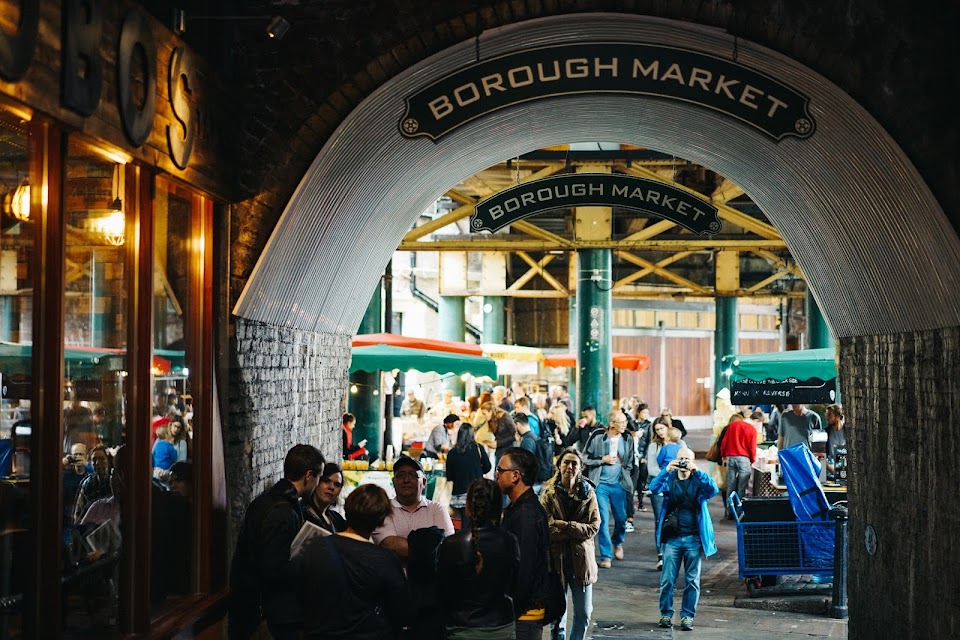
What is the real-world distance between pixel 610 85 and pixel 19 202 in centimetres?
443

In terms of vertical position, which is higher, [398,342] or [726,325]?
[726,325]

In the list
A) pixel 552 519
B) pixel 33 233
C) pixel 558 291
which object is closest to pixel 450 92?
pixel 552 519

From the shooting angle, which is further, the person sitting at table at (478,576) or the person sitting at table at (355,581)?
the person sitting at table at (478,576)

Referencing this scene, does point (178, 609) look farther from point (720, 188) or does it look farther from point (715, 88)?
point (720, 188)

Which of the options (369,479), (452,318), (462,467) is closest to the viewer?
(462,467)

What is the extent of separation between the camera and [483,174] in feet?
71.9

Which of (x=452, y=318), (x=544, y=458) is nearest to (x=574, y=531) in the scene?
(x=544, y=458)

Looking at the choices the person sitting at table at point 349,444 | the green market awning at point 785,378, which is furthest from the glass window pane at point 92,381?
the green market awning at point 785,378

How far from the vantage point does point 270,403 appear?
25.6 feet

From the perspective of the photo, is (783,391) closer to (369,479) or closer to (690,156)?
(369,479)

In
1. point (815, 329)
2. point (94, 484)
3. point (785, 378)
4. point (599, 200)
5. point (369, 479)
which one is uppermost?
point (599, 200)

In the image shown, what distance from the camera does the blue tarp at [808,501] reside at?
10820 millimetres

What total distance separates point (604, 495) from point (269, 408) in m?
6.11

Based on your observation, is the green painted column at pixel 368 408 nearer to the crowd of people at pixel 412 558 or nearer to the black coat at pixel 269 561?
the crowd of people at pixel 412 558
